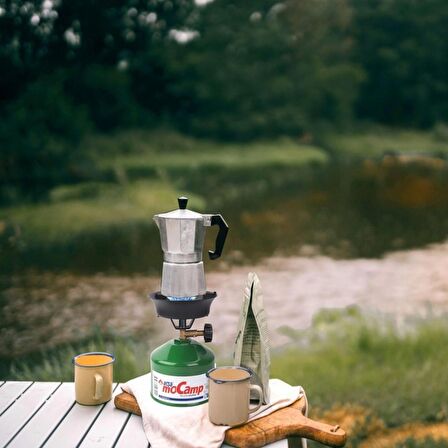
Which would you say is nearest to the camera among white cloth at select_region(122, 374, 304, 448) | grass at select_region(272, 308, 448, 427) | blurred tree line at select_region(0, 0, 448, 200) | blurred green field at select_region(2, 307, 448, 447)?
white cloth at select_region(122, 374, 304, 448)

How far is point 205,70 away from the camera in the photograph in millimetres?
6562

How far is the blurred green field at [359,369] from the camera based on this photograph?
141 inches

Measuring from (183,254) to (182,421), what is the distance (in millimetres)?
324

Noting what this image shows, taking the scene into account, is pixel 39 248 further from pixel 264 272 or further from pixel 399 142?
pixel 399 142

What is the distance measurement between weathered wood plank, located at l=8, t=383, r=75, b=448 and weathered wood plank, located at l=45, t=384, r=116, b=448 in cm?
1

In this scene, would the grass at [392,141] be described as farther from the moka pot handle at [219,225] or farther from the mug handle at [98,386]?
the mug handle at [98,386]

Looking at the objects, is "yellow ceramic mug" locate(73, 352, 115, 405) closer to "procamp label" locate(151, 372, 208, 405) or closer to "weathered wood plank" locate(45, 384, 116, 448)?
"weathered wood plank" locate(45, 384, 116, 448)

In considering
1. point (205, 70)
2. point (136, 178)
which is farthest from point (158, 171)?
point (205, 70)

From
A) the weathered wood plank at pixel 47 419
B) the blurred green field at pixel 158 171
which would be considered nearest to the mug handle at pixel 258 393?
the weathered wood plank at pixel 47 419

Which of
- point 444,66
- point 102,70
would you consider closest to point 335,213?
point 444,66

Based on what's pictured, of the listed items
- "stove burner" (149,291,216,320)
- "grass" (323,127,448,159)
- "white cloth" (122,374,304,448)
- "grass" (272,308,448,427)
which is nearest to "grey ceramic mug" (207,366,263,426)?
"white cloth" (122,374,304,448)

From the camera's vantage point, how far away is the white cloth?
1.21 meters

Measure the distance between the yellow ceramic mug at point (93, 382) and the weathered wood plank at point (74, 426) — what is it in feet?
0.06

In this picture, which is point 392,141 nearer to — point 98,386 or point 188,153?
point 188,153
